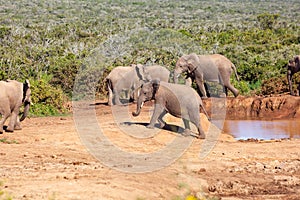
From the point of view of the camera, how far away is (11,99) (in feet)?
41.1

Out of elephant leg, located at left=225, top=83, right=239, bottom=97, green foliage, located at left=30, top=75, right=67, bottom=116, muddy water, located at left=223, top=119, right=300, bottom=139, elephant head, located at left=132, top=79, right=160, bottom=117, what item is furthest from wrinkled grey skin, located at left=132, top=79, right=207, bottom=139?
elephant leg, located at left=225, top=83, right=239, bottom=97

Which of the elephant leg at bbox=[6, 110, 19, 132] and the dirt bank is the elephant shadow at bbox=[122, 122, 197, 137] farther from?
the dirt bank

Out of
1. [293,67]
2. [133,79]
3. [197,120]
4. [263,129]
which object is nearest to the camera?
[197,120]

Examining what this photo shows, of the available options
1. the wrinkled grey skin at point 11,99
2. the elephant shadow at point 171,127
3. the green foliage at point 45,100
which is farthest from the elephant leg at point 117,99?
the wrinkled grey skin at point 11,99

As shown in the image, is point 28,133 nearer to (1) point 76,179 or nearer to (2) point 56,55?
(1) point 76,179

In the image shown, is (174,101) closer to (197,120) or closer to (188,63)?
(197,120)

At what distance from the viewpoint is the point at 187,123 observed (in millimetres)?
13336

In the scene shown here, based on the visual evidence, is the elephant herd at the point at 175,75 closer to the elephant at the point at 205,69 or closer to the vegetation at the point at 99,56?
the elephant at the point at 205,69

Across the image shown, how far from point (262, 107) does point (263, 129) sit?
7.00 feet

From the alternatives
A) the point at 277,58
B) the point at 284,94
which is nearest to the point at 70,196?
the point at 284,94

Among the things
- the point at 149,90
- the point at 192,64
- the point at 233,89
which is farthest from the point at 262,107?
the point at 149,90

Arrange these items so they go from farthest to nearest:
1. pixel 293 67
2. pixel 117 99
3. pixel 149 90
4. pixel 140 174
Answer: pixel 293 67
pixel 117 99
pixel 149 90
pixel 140 174

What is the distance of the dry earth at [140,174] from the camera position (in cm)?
787

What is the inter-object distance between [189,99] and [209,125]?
2083 mm
